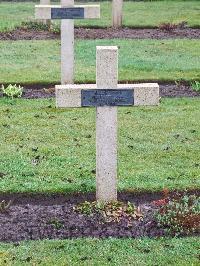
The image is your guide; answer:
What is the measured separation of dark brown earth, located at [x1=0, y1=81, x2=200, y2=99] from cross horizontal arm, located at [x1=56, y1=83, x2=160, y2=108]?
17.0 ft

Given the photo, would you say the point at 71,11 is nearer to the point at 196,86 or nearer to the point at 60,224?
the point at 196,86

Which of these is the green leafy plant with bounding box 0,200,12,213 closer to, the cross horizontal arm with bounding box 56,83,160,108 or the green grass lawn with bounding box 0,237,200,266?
the green grass lawn with bounding box 0,237,200,266

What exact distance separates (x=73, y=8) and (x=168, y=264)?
6.76 m

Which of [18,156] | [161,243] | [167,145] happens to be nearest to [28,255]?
[161,243]

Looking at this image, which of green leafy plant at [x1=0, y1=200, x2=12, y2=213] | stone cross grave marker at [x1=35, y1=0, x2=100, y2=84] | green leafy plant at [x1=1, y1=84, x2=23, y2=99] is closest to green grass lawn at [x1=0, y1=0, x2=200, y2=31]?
stone cross grave marker at [x1=35, y1=0, x2=100, y2=84]

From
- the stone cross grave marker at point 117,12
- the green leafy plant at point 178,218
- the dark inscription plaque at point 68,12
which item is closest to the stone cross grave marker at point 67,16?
the dark inscription plaque at point 68,12

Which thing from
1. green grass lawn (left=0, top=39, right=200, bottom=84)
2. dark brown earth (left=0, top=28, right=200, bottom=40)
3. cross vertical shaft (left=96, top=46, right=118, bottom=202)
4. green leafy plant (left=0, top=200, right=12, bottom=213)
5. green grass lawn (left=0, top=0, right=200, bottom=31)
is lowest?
green grass lawn (left=0, top=0, right=200, bottom=31)

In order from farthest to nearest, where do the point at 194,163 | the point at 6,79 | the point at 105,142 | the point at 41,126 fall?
the point at 6,79 → the point at 41,126 → the point at 194,163 → the point at 105,142

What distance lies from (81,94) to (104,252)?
1.34m

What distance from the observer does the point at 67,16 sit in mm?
12609

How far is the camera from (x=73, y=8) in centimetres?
1259

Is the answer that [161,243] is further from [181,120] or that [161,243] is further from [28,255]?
[181,120]

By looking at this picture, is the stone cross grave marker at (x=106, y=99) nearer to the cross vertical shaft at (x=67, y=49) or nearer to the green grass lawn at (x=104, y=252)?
the green grass lawn at (x=104, y=252)

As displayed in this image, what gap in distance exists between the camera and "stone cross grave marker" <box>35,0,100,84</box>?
41.3 feet
